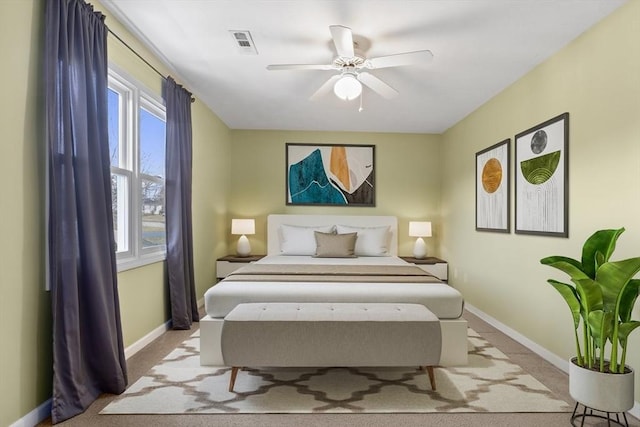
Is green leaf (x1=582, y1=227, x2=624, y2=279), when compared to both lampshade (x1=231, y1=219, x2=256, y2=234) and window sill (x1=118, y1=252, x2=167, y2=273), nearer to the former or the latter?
window sill (x1=118, y1=252, x2=167, y2=273)

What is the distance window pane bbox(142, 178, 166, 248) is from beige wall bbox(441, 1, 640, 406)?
3.42 m

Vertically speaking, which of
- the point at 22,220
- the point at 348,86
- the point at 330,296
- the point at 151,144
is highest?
the point at 348,86

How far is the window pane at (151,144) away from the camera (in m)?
3.58

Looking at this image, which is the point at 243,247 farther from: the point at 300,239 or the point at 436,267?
the point at 436,267

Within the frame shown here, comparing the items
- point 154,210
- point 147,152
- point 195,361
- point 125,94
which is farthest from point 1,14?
point 195,361

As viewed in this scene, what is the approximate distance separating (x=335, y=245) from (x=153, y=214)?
7.26ft

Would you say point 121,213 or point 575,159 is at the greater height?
point 575,159

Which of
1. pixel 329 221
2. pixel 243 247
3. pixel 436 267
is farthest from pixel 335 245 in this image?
pixel 436 267

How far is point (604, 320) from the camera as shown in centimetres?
199

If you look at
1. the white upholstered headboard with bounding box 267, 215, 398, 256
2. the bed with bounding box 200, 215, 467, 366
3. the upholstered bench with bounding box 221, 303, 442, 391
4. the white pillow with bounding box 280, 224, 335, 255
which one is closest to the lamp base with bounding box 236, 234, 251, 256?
the white upholstered headboard with bounding box 267, 215, 398, 256

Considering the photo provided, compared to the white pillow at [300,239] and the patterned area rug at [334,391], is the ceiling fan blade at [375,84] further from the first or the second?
the white pillow at [300,239]

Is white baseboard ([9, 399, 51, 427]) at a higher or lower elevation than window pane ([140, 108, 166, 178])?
lower

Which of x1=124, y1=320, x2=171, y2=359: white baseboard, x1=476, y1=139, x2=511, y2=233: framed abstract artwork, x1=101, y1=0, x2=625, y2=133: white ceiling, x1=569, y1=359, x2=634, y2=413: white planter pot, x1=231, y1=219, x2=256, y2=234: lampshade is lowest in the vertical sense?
x1=124, y1=320, x2=171, y2=359: white baseboard

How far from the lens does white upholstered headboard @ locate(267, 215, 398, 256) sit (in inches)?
231
